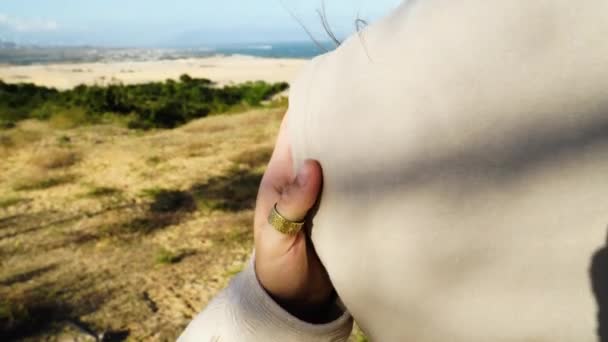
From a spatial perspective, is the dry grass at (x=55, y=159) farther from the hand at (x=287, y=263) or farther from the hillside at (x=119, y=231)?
the hand at (x=287, y=263)

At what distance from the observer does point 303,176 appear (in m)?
0.62

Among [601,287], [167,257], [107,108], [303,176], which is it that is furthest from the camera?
[107,108]

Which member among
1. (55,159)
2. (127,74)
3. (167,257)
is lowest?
(167,257)

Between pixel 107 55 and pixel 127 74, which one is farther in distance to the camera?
pixel 107 55

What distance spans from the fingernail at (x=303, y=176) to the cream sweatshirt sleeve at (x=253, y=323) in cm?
17

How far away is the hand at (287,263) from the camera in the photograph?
69 cm

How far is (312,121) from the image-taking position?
0.61 metres

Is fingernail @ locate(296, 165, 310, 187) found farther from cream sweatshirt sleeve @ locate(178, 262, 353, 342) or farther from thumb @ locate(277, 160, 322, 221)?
cream sweatshirt sleeve @ locate(178, 262, 353, 342)

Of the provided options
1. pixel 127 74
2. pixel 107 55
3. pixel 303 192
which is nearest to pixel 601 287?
pixel 303 192

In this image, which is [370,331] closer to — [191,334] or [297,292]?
[297,292]

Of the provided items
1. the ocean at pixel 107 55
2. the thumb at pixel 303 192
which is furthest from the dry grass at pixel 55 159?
the ocean at pixel 107 55

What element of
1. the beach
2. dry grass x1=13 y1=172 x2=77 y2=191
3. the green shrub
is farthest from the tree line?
the beach

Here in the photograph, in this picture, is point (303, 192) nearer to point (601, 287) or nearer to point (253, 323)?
point (253, 323)

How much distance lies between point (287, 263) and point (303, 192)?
123 mm
